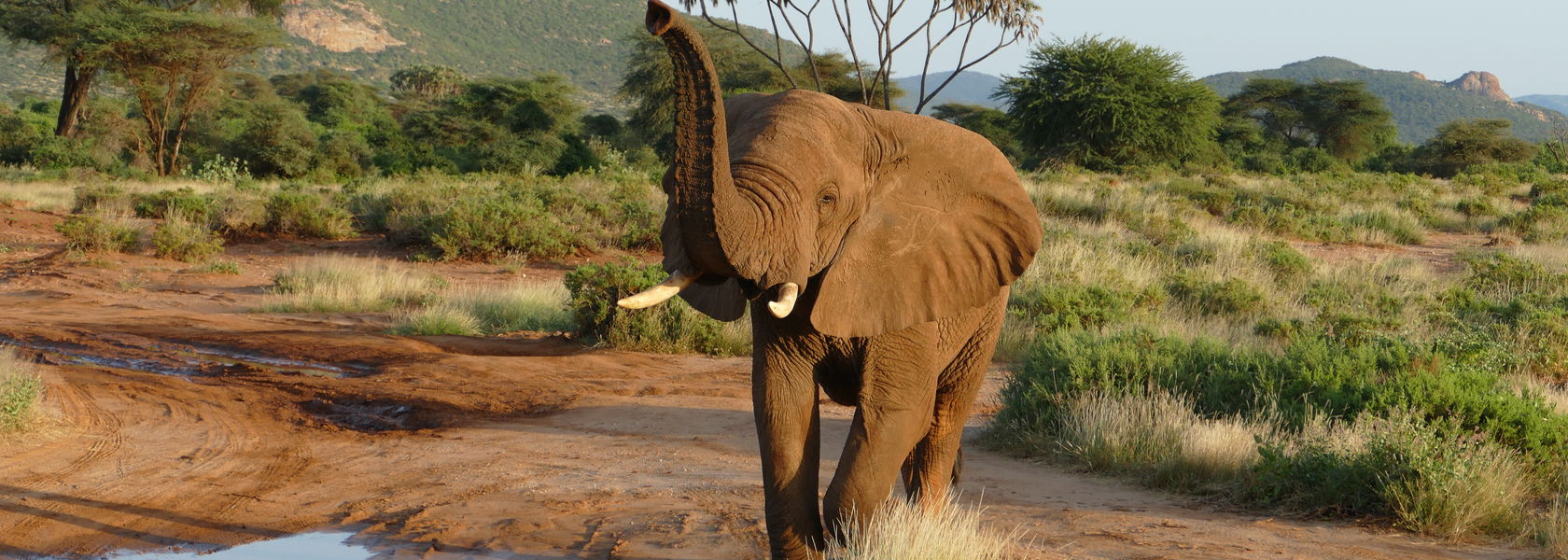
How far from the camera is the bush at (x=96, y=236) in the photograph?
1677cm

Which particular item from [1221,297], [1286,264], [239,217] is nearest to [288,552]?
[1221,297]

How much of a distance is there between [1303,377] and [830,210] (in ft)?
16.2

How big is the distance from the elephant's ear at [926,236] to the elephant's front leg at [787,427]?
1.03 feet

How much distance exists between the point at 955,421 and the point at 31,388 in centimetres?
535

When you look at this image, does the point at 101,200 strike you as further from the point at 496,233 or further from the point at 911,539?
the point at 911,539

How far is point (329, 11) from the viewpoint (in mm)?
104312

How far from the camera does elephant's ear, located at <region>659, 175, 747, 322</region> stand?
344 centimetres

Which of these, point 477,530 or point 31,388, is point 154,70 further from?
point 477,530

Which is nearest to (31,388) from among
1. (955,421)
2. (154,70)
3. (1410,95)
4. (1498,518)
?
(955,421)

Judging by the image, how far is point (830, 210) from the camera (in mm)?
3799

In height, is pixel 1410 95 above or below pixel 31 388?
above

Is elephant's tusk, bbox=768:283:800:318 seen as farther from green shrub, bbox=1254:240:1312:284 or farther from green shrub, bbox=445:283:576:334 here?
green shrub, bbox=1254:240:1312:284

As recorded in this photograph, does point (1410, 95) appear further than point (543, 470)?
Yes

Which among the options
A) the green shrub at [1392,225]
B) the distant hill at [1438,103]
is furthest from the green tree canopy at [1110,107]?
the distant hill at [1438,103]
